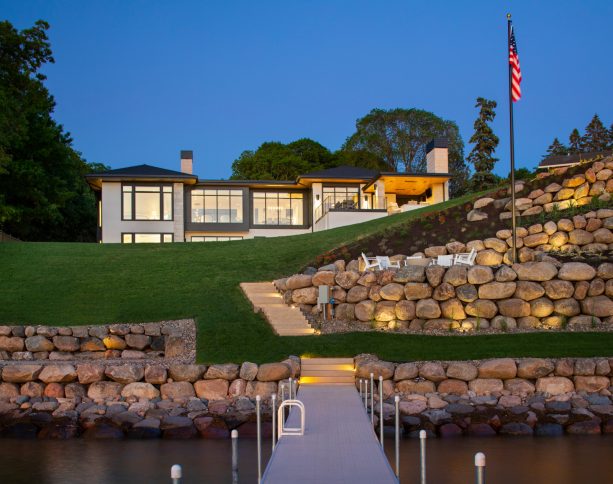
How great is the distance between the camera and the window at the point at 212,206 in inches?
1629

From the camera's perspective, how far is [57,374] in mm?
14852

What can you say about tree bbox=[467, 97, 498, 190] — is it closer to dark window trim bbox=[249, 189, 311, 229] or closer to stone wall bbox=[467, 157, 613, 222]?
dark window trim bbox=[249, 189, 311, 229]

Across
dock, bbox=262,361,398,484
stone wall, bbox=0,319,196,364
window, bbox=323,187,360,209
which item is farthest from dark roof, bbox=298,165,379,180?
dock, bbox=262,361,398,484

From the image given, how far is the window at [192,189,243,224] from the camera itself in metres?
41.4

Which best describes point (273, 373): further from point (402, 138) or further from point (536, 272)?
point (402, 138)

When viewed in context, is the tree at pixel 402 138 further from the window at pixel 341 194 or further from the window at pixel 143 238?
the window at pixel 143 238

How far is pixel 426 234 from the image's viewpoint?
86.6 feet

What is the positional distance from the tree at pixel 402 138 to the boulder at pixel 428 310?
4670cm

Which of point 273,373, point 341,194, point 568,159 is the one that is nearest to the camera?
point 273,373

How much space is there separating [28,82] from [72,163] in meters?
13.5

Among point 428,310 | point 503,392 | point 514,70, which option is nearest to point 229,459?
point 503,392

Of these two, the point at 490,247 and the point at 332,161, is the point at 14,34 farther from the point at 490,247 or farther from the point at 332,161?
the point at 332,161

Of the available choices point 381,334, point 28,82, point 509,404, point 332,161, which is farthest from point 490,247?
point 332,161

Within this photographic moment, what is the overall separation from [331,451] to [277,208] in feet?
115
